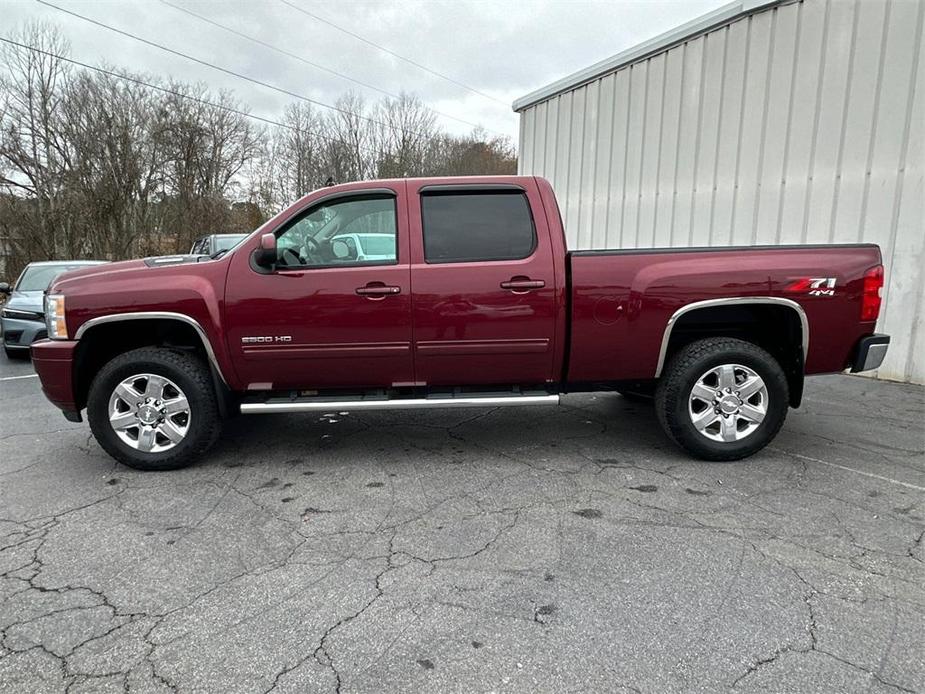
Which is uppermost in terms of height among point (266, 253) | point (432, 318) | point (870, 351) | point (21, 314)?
point (266, 253)

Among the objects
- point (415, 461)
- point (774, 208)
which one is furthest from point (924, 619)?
point (774, 208)

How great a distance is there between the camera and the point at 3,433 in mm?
5117

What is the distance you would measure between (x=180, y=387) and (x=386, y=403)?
4.60 ft

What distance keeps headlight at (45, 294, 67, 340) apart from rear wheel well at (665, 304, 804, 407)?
420 cm

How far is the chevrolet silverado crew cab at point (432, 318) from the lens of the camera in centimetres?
390

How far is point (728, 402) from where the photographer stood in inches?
160

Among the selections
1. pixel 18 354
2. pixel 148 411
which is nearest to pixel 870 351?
pixel 148 411

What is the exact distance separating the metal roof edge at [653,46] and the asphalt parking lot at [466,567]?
5.97 m

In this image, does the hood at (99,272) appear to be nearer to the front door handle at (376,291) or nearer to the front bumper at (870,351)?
the front door handle at (376,291)

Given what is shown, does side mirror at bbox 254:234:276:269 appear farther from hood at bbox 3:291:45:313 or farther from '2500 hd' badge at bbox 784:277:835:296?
hood at bbox 3:291:45:313

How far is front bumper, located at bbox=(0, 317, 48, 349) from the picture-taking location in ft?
28.7

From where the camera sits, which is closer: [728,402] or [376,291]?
[376,291]

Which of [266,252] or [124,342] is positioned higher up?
[266,252]

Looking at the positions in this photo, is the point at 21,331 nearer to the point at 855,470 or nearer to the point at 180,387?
the point at 180,387
